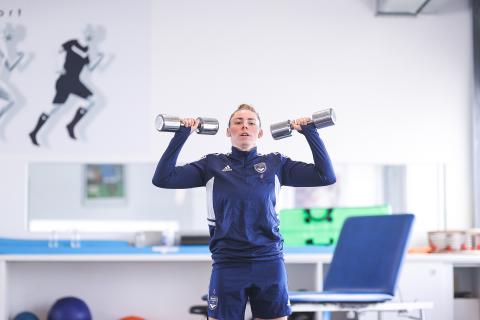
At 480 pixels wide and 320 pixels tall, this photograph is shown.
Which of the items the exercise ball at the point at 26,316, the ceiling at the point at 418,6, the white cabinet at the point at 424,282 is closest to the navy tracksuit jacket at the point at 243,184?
the white cabinet at the point at 424,282

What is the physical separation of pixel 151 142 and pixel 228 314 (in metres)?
3.13

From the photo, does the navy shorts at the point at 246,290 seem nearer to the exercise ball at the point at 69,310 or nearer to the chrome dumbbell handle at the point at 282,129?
the chrome dumbbell handle at the point at 282,129

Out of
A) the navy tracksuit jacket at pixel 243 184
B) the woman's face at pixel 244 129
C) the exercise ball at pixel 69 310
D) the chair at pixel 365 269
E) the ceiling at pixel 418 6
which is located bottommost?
the exercise ball at pixel 69 310

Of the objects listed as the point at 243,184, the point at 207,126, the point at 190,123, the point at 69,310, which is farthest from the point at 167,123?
the point at 69,310

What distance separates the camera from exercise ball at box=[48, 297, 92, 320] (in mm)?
5273

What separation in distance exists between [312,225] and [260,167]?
2.80 meters

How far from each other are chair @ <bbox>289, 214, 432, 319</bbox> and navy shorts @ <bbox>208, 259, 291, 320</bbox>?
104cm

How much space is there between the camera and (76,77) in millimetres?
5898

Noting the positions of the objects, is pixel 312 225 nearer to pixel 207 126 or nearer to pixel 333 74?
pixel 333 74

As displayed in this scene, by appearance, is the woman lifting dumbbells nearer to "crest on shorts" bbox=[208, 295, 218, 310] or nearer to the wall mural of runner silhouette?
"crest on shorts" bbox=[208, 295, 218, 310]

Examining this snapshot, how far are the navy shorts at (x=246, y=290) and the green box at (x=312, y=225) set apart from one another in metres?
2.83

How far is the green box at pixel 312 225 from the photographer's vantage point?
5.76 meters

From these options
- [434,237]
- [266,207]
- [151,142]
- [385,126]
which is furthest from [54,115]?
[266,207]

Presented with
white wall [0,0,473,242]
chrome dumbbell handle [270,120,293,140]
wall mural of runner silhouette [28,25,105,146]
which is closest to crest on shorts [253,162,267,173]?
chrome dumbbell handle [270,120,293,140]
